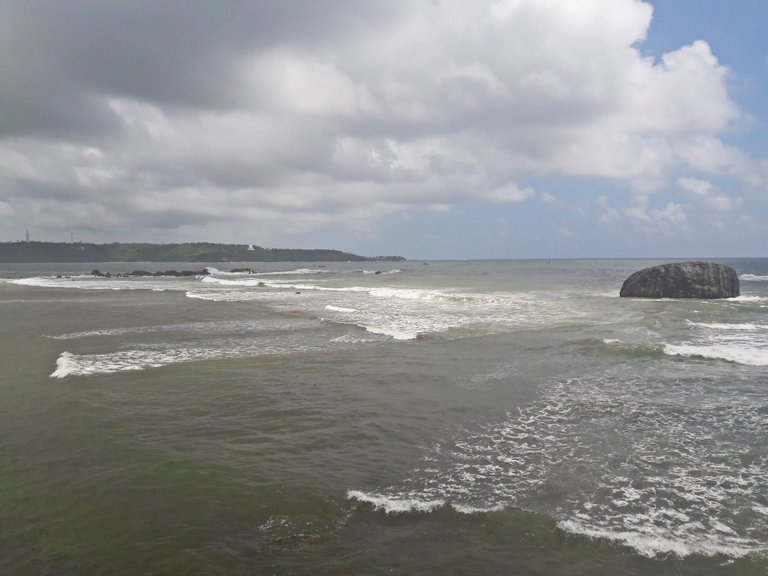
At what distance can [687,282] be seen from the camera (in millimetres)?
38875

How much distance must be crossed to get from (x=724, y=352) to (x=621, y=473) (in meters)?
12.0

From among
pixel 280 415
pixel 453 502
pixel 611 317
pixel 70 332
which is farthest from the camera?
pixel 611 317

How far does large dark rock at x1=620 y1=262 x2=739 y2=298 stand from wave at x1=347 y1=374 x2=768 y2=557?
31.2 metres

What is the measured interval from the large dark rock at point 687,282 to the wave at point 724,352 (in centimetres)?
2288

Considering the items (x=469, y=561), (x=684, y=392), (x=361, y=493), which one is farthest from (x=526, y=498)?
(x=684, y=392)

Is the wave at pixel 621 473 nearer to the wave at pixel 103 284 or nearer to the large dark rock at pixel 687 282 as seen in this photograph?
the large dark rock at pixel 687 282

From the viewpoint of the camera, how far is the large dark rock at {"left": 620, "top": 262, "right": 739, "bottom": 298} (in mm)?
38688

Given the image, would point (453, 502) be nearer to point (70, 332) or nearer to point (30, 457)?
point (30, 457)

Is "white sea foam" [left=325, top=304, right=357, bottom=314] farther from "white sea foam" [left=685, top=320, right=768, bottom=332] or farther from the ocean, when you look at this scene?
"white sea foam" [left=685, top=320, right=768, bottom=332]

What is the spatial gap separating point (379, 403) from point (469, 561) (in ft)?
19.3

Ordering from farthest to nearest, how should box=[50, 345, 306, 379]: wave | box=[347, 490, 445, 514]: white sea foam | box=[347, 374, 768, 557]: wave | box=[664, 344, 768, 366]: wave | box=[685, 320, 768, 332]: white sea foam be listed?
box=[685, 320, 768, 332]: white sea foam, box=[664, 344, 768, 366]: wave, box=[50, 345, 306, 379]: wave, box=[347, 490, 445, 514]: white sea foam, box=[347, 374, 768, 557]: wave

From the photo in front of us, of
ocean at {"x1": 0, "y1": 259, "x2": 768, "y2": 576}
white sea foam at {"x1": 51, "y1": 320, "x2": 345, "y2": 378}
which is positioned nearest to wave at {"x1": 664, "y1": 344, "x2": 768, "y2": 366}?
ocean at {"x1": 0, "y1": 259, "x2": 768, "y2": 576}

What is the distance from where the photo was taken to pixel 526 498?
675 centimetres

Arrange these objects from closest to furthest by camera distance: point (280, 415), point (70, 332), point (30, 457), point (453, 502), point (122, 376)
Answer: point (453, 502), point (30, 457), point (280, 415), point (122, 376), point (70, 332)
